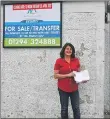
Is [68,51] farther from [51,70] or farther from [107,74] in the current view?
[107,74]

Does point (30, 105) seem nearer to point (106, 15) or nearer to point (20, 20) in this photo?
point (20, 20)

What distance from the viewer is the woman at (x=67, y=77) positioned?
6.30 meters

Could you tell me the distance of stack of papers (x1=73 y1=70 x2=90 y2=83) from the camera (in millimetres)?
6211

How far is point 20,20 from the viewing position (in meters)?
7.08

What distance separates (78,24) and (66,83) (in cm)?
127

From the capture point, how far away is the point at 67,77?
20.6ft

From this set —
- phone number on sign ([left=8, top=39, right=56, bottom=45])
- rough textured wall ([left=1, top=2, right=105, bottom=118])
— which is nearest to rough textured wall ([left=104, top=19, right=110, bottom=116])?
rough textured wall ([left=1, top=2, right=105, bottom=118])

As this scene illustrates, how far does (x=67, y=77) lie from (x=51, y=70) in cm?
81

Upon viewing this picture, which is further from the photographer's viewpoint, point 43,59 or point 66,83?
point 43,59

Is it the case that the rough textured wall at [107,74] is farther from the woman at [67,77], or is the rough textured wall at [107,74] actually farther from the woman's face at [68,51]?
the woman's face at [68,51]

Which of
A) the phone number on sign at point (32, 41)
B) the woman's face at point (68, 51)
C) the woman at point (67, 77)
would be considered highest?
the phone number on sign at point (32, 41)

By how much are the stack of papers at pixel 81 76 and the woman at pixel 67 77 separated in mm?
71

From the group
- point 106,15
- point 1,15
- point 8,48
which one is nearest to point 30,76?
point 8,48

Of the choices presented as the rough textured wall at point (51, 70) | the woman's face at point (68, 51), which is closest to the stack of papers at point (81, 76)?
the woman's face at point (68, 51)
